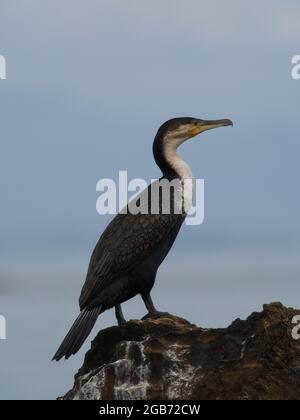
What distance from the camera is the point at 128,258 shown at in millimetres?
10781

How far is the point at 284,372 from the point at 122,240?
8.29 feet

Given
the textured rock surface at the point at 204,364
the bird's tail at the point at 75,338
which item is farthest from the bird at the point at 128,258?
the textured rock surface at the point at 204,364

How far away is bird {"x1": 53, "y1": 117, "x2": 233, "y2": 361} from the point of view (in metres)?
10.6

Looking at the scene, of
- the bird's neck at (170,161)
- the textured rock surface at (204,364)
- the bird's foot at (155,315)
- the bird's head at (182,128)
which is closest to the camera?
the textured rock surface at (204,364)

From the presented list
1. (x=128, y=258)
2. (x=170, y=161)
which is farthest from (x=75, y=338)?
(x=170, y=161)

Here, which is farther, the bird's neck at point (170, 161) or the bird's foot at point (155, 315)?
the bird's neck at point (170, 161)

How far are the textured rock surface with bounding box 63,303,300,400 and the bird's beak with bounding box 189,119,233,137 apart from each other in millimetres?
2671

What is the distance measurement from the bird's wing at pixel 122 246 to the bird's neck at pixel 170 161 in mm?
501

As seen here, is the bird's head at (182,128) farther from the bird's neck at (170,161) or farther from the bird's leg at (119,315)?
the bird's leg at (119,315)

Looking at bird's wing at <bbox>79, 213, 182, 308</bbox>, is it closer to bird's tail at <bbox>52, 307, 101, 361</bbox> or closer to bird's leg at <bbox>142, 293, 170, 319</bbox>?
bird's tail at <bbox>52, 307, 101, 361</bbox>

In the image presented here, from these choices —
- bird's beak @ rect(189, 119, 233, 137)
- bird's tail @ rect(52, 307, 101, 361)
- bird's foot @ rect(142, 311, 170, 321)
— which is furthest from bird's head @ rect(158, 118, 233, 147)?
bird's tail @ rect(52, 307, 101, 361)

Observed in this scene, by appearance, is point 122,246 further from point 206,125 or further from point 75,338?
point 206,125

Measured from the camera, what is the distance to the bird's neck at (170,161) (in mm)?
11242
